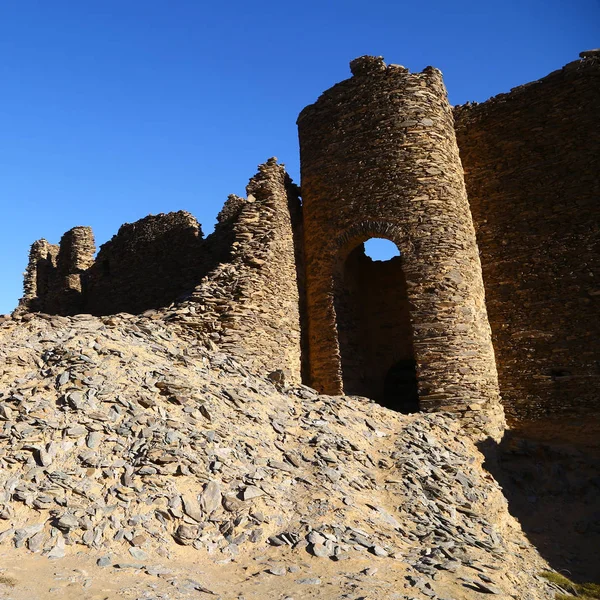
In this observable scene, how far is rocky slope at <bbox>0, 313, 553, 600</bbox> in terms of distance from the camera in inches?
223

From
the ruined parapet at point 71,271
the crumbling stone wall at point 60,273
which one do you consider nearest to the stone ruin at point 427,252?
the ruined parapet at point 71,271

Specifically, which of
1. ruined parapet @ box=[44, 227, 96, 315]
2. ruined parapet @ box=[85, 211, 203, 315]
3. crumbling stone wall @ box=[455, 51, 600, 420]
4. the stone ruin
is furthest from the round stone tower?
ruined parapet @ box=[44, 227, 96, 315]

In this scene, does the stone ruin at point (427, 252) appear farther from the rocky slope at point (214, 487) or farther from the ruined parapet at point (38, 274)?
the ruined parapet at point (38, 274)

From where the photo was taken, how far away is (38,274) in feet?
69.6

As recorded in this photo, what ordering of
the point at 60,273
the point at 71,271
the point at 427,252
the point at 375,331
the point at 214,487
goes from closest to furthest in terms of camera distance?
1. the point at 214,487
2. the point at 427,252
3. the point at 375,331
4. the point at 71,271
5. the point at 60,273

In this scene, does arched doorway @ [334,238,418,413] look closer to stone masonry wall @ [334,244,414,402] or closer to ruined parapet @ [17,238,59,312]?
stone masonry wall @ [334,244,414,402]

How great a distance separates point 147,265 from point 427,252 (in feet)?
28.2

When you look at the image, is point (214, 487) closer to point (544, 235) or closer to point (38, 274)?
point (544, 235)

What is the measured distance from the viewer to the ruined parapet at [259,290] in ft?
40.0

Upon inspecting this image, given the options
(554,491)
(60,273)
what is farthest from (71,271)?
(554,491)

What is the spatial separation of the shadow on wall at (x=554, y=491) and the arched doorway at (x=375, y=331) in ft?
13.1

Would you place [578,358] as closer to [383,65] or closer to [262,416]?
[262,416]

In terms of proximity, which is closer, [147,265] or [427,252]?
[427,252]

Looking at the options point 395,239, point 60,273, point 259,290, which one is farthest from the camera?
point 60,273
